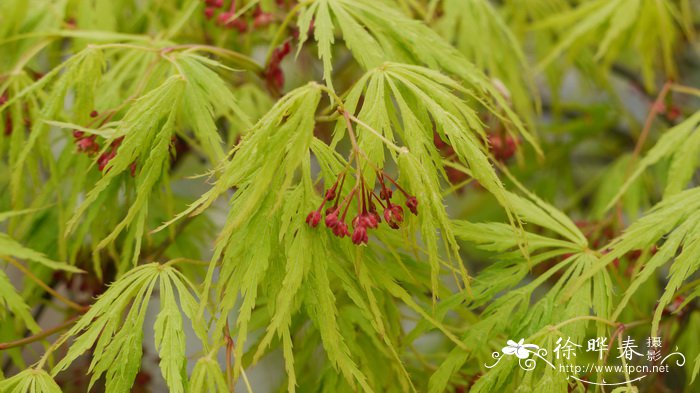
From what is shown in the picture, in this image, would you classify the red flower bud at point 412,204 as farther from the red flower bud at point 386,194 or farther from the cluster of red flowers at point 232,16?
the cluster of red flowers at point 232,16

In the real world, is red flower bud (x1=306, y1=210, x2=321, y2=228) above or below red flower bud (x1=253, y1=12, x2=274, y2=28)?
below

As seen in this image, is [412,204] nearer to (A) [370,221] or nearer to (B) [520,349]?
(A) [370,221]

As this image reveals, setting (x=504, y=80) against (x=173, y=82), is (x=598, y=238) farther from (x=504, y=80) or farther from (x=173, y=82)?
(x=173, y=82)

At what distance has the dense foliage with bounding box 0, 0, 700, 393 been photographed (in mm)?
786

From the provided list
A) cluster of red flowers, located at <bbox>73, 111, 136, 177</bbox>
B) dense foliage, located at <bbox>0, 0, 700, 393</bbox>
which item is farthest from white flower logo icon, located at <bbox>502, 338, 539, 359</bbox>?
cluster of red flowers, located at <bbox>73, 111, 136, 177</bbox>

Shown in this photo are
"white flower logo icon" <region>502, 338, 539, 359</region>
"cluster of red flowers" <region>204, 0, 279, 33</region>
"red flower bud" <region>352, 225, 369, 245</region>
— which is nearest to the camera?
"red flower bud" <region>352, 225, 369, 245</region>

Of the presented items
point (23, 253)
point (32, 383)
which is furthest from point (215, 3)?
point (32, 383)

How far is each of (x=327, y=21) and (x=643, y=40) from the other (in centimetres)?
65

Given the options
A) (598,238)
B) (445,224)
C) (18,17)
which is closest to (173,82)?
(445,224)

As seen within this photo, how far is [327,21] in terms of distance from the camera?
917mm

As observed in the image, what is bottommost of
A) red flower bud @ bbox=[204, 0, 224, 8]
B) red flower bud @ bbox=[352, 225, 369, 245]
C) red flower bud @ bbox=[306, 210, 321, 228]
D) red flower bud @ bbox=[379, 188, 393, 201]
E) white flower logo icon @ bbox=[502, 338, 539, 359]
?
white flower logo icon @ bbox=[502, 338, 539, 359]

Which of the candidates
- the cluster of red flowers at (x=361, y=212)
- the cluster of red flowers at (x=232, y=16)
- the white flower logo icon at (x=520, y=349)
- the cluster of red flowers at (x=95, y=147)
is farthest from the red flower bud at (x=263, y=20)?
the white flower logo icon at (x=520, y=349)

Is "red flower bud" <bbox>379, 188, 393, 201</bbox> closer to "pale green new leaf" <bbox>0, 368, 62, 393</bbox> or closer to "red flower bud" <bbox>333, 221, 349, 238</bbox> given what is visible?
"red flower bud" <bbox>333, 221, 349, 238</bbox>

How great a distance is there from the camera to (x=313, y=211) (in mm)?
815
